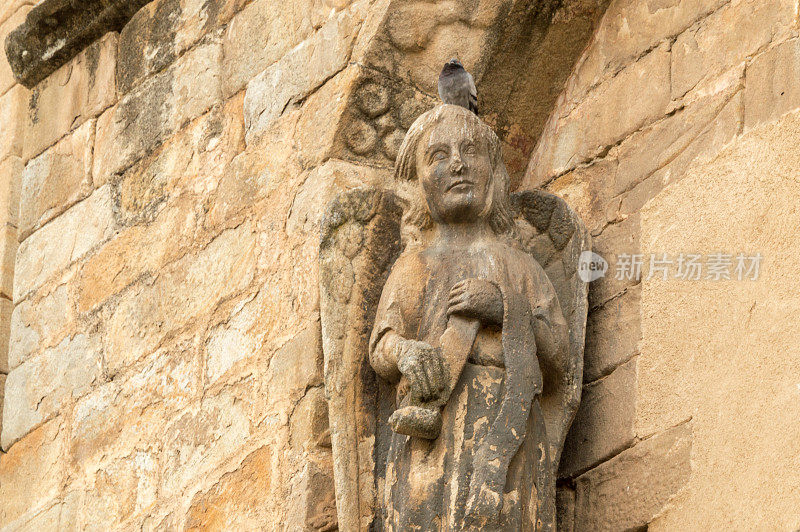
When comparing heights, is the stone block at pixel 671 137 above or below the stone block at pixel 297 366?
above

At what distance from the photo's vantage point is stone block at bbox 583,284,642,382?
4.57m

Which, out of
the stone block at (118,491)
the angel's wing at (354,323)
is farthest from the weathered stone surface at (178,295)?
the angel's wing at (354,323)

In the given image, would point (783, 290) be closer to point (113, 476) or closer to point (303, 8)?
point (303, 8)

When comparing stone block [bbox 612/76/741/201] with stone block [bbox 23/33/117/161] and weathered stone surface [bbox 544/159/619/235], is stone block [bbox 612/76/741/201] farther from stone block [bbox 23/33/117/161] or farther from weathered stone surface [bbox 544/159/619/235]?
stone block [bbox 23/33/117/161]

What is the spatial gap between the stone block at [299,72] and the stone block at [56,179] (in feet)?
3.33

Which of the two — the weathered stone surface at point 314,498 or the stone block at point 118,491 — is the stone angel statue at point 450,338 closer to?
the weathered stone surface at point 314,498

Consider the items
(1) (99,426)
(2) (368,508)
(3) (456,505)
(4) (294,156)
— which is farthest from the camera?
(1) (99,426)

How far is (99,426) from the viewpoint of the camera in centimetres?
556

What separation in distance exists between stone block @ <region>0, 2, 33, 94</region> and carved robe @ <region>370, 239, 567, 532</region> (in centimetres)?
294

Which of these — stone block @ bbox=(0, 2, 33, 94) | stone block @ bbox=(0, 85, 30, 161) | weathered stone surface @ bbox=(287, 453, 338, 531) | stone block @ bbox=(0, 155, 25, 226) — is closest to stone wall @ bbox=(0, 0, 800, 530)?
weathered stone surface @ bbox=(287, 453, 338, 531)

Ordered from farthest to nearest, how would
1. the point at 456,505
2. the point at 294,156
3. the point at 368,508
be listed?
the point at 294,156, the point at 368,508, the point at 456,505

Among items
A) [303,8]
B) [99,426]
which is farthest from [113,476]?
[303,8]

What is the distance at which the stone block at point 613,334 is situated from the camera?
4570 mm

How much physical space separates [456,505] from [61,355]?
7.50 feet
